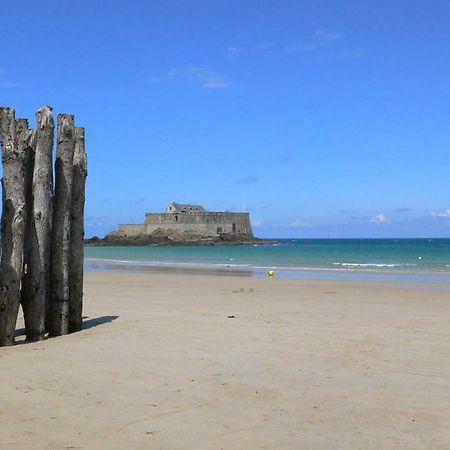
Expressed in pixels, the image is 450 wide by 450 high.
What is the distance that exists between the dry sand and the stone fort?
322ft

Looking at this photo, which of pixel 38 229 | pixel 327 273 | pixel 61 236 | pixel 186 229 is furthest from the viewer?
pixel 186 229

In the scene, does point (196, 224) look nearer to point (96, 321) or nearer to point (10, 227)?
point (96, 321)

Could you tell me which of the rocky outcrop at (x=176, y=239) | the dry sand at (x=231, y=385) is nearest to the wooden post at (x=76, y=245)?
the dry sand at (x=231, y=385)

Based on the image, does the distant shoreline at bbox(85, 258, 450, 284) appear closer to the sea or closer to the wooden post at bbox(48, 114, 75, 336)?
the sea

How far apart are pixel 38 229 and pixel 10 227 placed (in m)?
0.41

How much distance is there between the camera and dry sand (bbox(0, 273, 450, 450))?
4.01 m

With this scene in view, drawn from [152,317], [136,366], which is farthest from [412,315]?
[136,366]

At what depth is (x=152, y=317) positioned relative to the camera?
959cm

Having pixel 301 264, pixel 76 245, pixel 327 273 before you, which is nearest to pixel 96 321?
pixel 76 245

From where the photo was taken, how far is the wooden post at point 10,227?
7.00m

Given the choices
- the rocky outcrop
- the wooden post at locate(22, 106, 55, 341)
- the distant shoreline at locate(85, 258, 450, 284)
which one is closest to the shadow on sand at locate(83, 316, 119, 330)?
the wooden post at locate(22, 106, 55, 341)

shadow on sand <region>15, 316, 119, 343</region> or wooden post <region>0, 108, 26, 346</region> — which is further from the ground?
wooden post <region>0, 108, 26, 346</region>

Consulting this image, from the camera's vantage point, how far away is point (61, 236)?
7.78m

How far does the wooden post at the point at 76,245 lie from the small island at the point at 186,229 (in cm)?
9502
